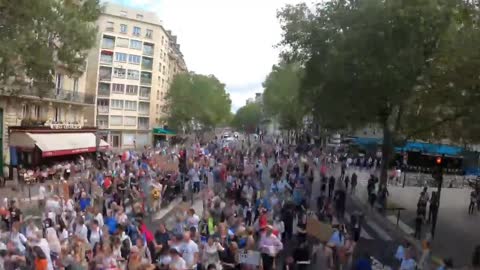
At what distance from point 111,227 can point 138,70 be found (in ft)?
236

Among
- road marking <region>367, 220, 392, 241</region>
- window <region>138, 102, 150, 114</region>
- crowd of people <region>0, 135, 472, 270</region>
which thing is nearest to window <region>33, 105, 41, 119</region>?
crowd of people <region>0, 135, 472, 270</region>

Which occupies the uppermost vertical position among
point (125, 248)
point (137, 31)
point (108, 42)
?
point (137, 31)

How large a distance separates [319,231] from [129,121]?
7029 centimetres

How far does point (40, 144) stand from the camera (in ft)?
111

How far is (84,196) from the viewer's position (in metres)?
17.5

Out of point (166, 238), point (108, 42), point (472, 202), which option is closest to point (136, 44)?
point (108, 42)

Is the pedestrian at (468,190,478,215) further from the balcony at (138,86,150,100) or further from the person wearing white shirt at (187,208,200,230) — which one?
the balcony at (138,86,150,100)

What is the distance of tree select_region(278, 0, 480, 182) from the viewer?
1808cm

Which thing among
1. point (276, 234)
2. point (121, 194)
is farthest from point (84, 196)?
point (276, 234)

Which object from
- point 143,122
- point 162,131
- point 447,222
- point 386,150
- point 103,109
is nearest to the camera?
point 447,222

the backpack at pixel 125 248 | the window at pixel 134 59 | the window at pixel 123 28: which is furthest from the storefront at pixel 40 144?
the window at pixel 134 59

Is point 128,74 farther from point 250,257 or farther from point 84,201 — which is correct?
point 250,257

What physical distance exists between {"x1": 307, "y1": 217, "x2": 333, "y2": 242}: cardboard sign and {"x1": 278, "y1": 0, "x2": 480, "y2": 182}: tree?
7208mm

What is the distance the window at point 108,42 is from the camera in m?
78.1
